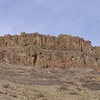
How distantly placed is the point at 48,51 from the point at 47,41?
5366mm

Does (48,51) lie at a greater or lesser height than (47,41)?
lesser

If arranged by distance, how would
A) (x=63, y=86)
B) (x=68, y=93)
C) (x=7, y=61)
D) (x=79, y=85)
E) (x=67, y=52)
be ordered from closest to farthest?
(x=68, y=93) → (x=63, y=86) → (x=79, y=85) → (x=7, y=61) → (x=67, y=52)

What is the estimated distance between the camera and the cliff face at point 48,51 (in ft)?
184

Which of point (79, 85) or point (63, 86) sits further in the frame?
point (79, 85)

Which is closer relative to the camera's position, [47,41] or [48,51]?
[48,51]

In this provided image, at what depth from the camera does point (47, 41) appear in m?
64.1

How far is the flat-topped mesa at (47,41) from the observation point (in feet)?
202

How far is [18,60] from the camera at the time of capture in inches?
2176

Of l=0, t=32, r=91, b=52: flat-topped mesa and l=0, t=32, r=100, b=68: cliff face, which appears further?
l=0, t=32, r=91, b=52: flat-topped mesa

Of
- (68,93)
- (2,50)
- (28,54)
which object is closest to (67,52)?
(28,54)

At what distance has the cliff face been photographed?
184ft

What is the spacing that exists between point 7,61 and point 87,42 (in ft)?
62.4

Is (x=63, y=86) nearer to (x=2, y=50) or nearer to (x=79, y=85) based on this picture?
(x=79, y=85)

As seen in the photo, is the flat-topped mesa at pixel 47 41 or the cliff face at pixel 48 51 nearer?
the cliff face at pixel 48 51
